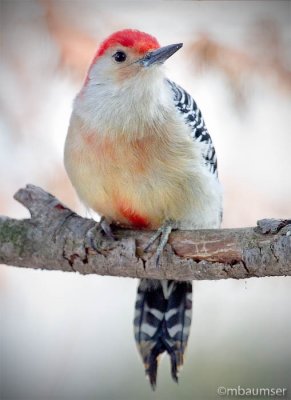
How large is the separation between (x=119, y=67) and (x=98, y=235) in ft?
2.95

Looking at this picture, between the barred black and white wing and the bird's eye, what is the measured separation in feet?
1.18

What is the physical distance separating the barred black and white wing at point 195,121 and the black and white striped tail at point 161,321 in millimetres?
783

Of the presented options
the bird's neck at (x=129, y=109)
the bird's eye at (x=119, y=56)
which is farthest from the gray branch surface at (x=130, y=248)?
the bird's eye at (x=119, y=56)

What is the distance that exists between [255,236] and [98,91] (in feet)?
4.06

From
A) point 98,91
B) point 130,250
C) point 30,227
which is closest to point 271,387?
point 130,250

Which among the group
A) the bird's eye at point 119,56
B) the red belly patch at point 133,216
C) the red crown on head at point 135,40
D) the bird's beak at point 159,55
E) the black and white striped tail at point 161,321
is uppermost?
the red crown on head at point 135,40

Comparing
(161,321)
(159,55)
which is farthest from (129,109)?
(161,321)

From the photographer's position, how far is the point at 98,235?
3531 mm

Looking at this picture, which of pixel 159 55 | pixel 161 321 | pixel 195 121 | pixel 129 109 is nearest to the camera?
pixel 159 55

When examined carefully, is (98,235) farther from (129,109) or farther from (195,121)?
(195,121)

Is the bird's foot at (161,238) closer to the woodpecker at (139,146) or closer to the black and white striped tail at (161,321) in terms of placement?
the woodpecker at (139,146)

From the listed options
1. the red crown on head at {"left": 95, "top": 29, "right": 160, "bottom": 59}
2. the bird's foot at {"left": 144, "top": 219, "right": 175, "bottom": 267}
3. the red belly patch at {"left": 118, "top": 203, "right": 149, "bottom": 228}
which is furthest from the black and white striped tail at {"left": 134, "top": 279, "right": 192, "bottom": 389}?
the red crown on head at {"left": 95, "top": 29, "right": 160, "bottom": 59}

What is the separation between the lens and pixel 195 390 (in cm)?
379

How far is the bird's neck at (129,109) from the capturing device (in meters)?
3.46
